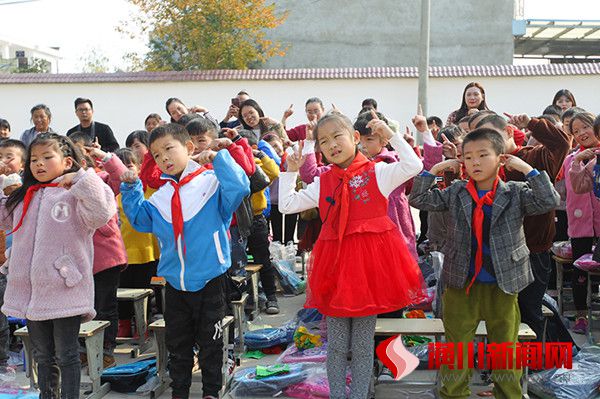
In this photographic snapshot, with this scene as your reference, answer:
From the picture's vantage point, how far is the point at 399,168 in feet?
11.7

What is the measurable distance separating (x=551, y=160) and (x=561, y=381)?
128 cm

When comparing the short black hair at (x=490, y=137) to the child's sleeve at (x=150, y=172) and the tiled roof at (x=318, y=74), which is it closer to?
the child's sleeve at (x=150, y=172)

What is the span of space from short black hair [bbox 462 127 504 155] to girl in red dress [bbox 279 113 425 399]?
38 cm

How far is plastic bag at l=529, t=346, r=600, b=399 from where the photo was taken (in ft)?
Result: 12.6

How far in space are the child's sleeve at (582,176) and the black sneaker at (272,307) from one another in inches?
101

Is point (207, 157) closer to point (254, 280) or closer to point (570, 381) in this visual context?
point (254, 280)

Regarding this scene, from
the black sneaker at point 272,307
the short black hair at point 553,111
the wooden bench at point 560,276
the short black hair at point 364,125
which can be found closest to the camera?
the short black hair at point 364,125

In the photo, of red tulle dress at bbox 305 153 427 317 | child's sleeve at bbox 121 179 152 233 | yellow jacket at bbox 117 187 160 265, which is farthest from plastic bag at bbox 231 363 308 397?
yellow jacket at bbox 117 187 160 265

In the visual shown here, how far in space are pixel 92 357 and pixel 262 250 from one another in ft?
6.52

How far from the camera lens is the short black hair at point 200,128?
15.2 ft

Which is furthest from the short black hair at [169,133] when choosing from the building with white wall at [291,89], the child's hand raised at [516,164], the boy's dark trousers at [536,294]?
the building with white wall at [291,89]

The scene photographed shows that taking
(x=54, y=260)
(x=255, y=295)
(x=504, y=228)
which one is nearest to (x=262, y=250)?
(x=255, y=295)

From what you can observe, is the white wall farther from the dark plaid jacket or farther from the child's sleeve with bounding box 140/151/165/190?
the dark plaid jacket

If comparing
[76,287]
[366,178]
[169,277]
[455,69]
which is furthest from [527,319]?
[455,69]
